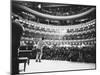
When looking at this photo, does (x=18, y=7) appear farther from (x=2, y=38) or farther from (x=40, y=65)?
(x=40, y=65)

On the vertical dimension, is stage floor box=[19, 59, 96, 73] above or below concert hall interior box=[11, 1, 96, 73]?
below

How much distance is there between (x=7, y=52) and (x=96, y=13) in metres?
1.35

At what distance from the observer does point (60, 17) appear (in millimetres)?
2309

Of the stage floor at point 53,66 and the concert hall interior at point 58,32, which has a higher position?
the concert hall interior at point 58,32

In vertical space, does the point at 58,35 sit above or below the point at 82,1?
below

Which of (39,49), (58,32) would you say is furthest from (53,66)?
(58,32)

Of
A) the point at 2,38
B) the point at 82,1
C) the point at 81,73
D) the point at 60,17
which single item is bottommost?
the point at 81,73

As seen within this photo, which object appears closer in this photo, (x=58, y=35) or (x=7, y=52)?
(x=7, y=52)

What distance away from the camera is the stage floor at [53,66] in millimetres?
2157

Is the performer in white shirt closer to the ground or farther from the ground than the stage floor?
farther from the ground

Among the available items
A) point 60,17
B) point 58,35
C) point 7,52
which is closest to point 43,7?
point 60,17

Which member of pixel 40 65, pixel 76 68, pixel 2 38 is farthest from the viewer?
pixel 76 68

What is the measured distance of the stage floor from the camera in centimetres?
216

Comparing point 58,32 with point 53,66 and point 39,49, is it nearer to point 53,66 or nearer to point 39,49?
point 39,49
